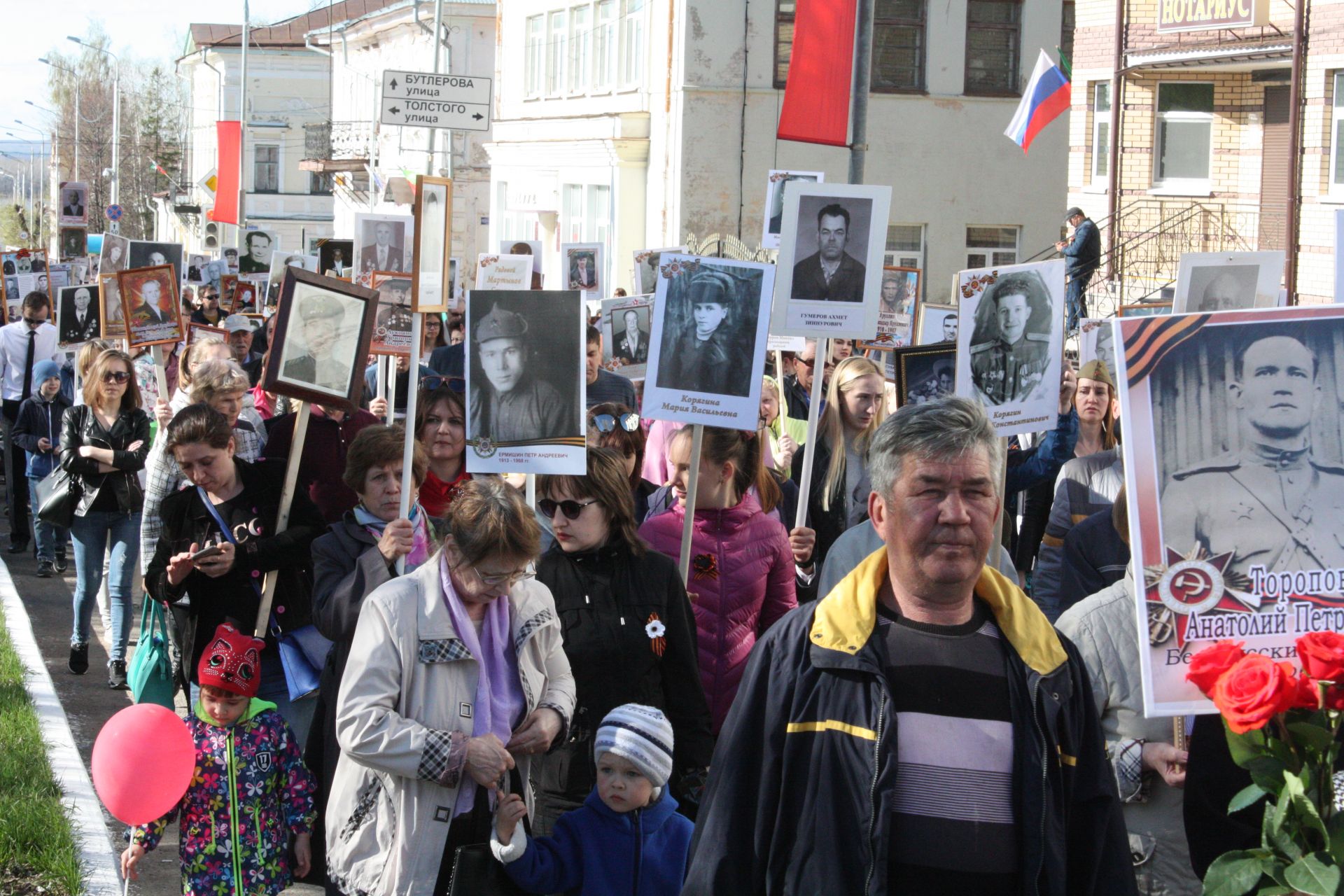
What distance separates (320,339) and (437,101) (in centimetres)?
797

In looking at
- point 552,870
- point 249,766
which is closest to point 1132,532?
point 552,870

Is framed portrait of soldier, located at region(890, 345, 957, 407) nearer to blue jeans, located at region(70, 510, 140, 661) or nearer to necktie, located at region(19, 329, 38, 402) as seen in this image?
blue jeans, located at region(70, 510, 140, 661)

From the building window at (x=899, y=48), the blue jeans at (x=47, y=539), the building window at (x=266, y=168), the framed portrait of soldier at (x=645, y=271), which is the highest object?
the building window at (x=266, y=168)

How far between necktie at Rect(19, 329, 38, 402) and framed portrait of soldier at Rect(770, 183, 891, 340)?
898 cm

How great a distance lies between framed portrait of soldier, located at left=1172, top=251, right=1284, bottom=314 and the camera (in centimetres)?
704

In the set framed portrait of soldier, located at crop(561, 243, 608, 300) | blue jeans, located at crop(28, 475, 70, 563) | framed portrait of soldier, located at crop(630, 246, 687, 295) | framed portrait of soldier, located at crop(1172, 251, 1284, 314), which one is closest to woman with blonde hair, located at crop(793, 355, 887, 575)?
→ framed portrait of soldier, located at crop(1172, 251, 1284, 314)

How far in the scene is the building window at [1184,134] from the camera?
24875mm

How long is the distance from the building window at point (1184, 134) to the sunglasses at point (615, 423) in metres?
20.5

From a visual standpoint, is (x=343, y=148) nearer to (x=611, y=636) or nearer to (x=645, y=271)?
(x=645, y=271)

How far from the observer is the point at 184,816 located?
488 centimetres

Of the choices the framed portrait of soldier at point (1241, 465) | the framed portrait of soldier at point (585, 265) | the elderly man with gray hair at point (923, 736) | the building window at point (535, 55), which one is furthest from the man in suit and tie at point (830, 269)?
the building window at point (535, 55)

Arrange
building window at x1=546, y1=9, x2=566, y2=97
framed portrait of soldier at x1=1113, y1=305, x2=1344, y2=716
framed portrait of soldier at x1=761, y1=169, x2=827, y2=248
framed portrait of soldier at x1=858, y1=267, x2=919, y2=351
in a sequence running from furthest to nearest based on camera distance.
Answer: building window at x1=546, y1=9, x2=566, y2=97 → framed portrait of soldier at x1=858, y1=267, x2=919, y2=351 → framed portrait of soldier at x1=761, y1=169, x2=827, y2=248 → framed portrait of soldier at x1=1113, y1=305, x2=1344, y2=716

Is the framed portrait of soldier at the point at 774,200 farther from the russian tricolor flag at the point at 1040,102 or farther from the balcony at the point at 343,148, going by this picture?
the balcony at the point at 343,148

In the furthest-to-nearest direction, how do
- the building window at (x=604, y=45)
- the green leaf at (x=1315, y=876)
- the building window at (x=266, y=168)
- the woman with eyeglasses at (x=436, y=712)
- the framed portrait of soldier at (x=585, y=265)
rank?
1. the building window at (x=266, y=168)
2. the building window at (x=604, y=45)
3. the framed portrait of soldier at (x=585, y=265)
4. the woman with eyeglasses at (x=436, y=712)
5. the green leaf at (x=1315, y=876)
